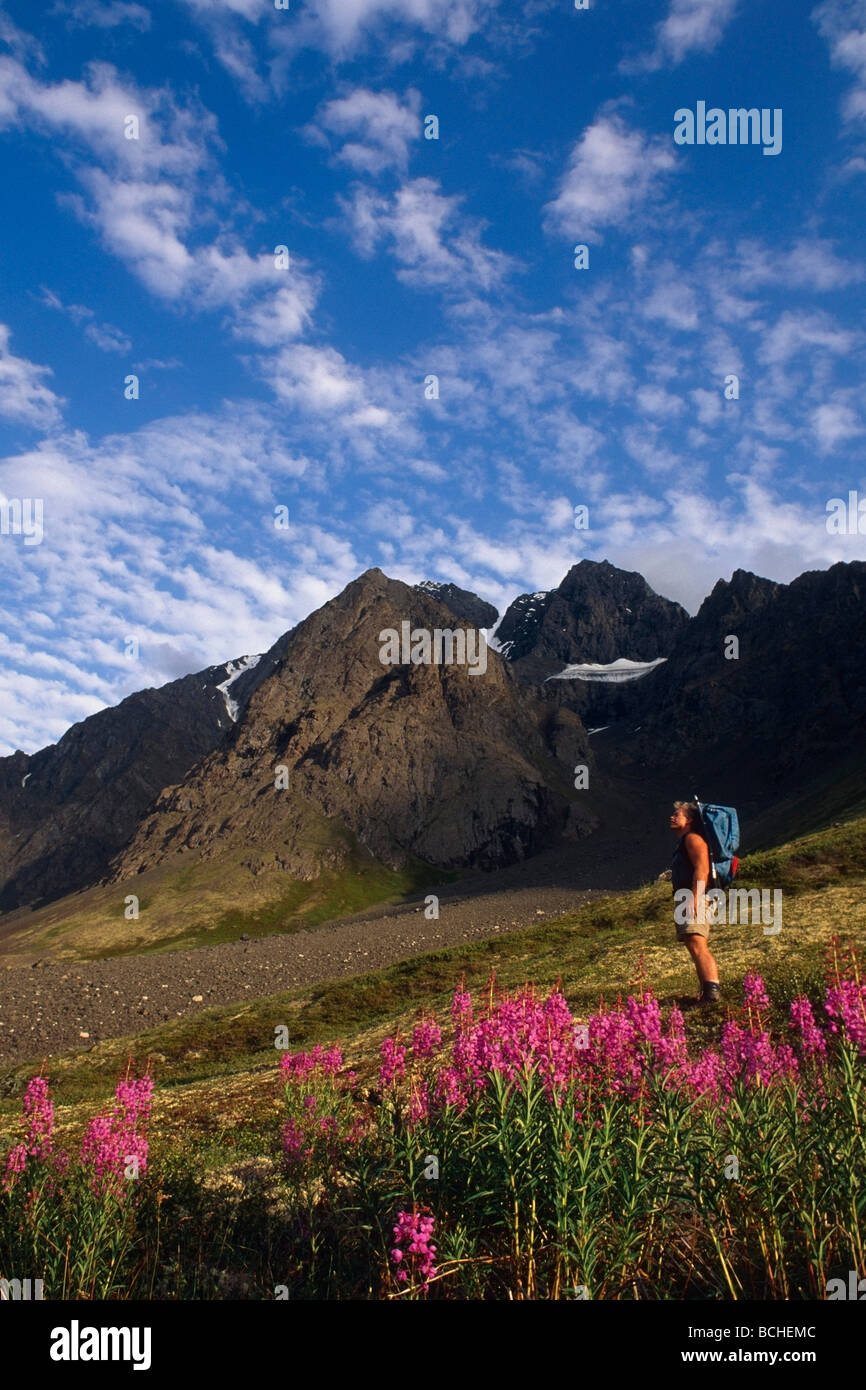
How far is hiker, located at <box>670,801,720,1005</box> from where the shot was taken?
46.9ft

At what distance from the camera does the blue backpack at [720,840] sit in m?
14.2

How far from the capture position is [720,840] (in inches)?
559

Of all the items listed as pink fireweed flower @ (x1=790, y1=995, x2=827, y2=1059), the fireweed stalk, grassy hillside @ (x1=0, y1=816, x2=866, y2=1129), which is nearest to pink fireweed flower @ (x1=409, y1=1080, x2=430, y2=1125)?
the fireweed stalk

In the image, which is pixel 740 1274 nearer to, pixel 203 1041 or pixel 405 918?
pixel 203 1041

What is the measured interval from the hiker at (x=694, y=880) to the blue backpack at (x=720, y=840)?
0.49 ft

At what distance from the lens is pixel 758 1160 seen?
595 cm

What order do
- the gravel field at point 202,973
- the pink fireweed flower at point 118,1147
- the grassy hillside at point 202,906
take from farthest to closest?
1. the grassy hillside at point 202,906
2. the gravel field at point 202,973
3. the pink fireweed flower at point 118,1147

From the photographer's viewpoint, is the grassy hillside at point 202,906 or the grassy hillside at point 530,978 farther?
the grassy hillside at point 202,906

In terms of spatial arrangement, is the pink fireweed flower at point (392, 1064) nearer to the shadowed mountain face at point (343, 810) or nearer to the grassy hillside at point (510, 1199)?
the grassy hillside at point (510, 1199)

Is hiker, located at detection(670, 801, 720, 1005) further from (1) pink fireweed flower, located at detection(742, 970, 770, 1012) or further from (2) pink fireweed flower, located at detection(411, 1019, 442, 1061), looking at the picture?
(2) pink fireweed flower, located at detection(411, 1019, 442, 1061)

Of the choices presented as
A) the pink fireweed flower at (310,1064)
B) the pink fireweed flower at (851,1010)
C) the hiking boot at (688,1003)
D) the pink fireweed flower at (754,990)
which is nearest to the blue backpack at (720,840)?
the hiking boot at (688,1003)

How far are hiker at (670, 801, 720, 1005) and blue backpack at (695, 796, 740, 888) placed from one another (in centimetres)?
15
